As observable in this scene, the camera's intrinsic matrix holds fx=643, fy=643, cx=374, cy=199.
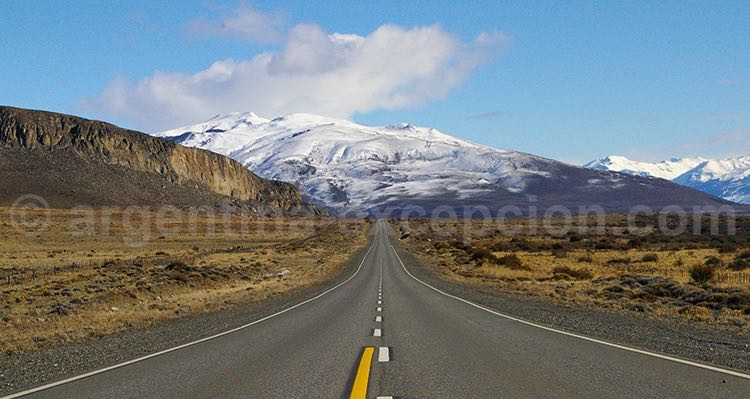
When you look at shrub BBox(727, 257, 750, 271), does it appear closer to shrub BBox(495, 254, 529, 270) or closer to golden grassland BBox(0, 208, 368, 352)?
shrub BBox(495, 254, 529, 270)

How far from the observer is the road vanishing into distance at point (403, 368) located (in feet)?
26.9

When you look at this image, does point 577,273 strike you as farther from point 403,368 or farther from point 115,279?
point 403,368

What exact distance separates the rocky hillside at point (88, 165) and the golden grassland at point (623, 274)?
88.0 meters

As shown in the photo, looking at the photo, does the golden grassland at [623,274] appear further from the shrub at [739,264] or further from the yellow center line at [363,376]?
the yellow center line at [363,376]

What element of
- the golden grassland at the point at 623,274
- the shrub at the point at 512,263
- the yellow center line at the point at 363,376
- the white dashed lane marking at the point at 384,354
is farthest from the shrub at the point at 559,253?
the yellow center line at the point at 363,376

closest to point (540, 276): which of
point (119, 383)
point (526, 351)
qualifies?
point (526, 351)

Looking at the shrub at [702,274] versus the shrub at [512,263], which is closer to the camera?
the shrub at [702,274]

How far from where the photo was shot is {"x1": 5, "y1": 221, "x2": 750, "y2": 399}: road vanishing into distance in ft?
26.9

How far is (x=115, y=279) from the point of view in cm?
3362

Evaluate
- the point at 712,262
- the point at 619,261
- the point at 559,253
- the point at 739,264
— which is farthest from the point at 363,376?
the point at 559,253

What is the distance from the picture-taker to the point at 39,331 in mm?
16891

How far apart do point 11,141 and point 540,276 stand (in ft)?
457

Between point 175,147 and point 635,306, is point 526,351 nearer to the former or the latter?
point 635,306

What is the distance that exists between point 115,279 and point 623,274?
26605 millimetres
